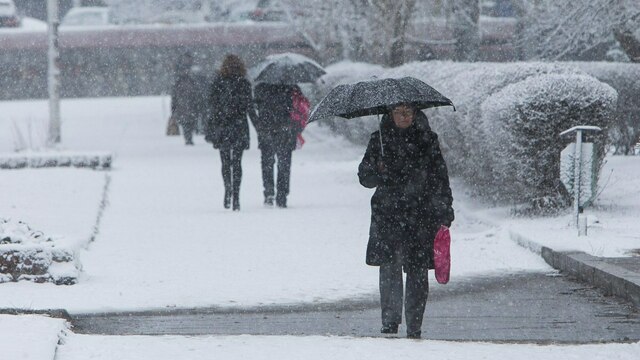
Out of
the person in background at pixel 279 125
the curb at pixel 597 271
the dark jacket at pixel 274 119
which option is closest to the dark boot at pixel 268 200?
the person in background at pixel 279 125

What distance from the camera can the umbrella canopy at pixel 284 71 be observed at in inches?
635

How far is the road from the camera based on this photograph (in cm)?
820

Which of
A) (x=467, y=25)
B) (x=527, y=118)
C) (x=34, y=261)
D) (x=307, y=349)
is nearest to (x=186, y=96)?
(x=467, y=25)

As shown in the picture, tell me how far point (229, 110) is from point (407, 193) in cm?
845

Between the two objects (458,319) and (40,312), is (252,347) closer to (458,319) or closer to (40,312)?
(40,312)

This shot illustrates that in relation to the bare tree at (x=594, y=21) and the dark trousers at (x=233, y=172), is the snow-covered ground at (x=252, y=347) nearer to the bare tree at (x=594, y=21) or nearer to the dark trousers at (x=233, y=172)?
the dark trousers at (x=233, y=172)

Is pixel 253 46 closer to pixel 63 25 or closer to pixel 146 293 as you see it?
pixel 63 25

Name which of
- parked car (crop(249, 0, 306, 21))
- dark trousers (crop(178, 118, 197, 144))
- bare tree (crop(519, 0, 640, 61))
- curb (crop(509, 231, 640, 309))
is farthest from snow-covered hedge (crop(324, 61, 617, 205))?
parked car (crop(249, 0, 306, 21))

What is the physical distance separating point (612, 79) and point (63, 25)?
3057 cm

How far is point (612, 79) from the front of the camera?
17.9 meters

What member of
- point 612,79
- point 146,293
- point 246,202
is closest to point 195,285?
point 146,293

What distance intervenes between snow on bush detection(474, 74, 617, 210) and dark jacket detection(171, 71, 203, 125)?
14.1m

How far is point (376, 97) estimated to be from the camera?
745 cm

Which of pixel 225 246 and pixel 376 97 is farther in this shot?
pixel 225 246
